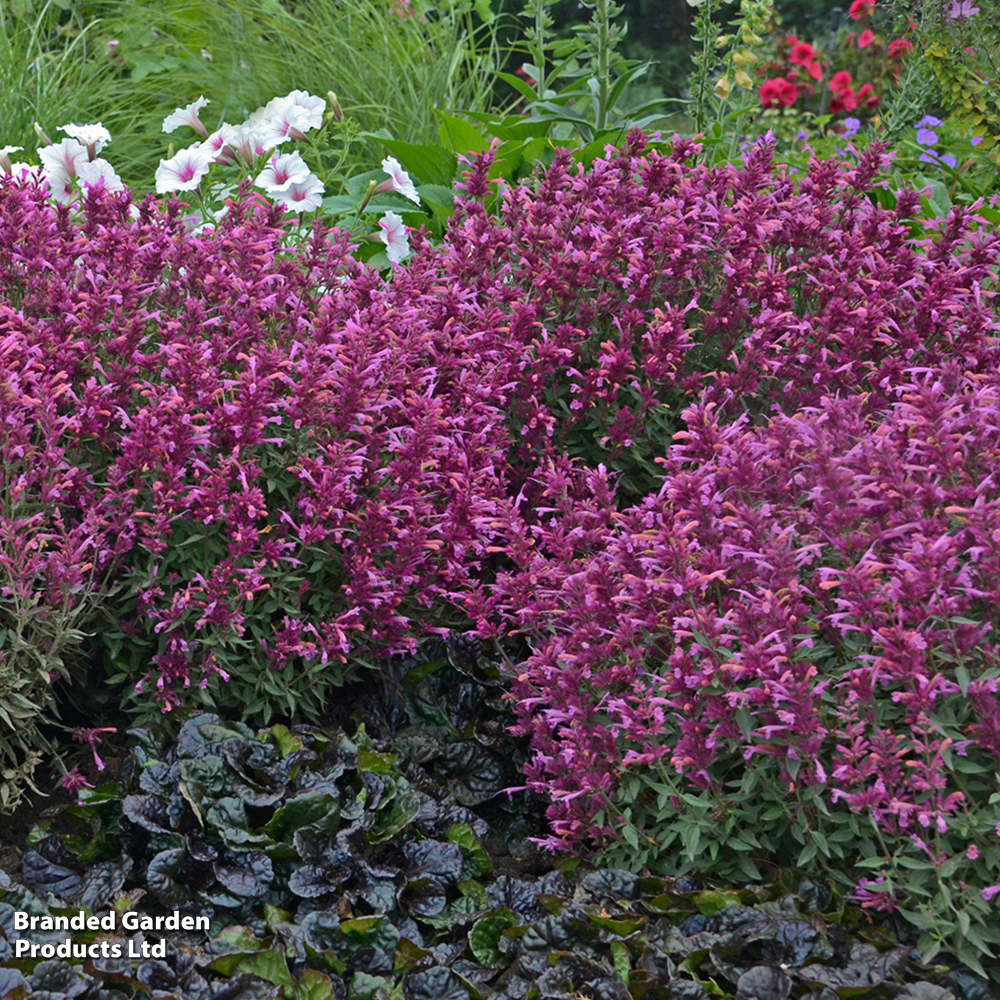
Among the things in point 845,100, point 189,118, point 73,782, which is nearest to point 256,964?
point 73,782

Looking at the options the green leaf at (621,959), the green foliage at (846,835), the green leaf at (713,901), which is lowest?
the green leaf at (621,959)

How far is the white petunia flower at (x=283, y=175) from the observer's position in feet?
12.5

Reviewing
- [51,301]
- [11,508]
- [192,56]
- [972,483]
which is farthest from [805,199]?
[192,56]

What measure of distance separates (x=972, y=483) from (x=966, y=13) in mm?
3332

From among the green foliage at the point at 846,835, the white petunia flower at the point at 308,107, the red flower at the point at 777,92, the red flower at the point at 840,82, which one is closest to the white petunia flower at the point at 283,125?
the white petunia flower at the point at 308,107

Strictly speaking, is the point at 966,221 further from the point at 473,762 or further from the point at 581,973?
the point at 581,973

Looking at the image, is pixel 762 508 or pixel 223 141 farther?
pixel 223 141

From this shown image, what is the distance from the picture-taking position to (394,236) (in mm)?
4055

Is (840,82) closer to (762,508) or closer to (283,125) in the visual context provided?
(283,125)

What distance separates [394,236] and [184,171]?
73 centimetres

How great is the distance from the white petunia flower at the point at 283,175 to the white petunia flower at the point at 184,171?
19 cm

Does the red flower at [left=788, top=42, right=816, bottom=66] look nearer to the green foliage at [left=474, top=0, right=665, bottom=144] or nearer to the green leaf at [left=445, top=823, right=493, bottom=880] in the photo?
the green foliage at [left=474, top=0, right=665, bottom=144]

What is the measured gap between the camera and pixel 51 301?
285 cm

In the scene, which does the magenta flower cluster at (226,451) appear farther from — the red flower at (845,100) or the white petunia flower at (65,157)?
the red flower at (845,100)
